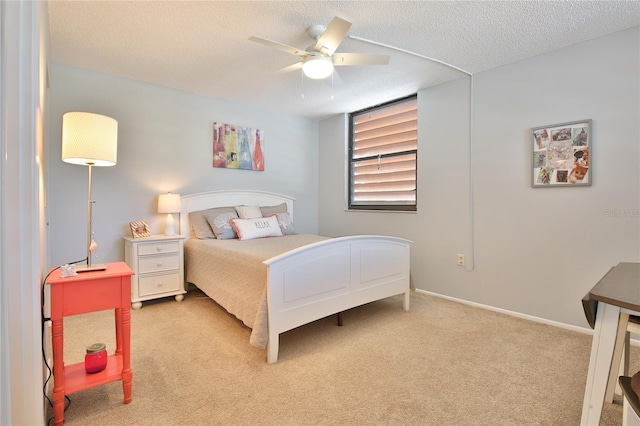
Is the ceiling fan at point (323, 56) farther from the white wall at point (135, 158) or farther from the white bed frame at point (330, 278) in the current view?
the white wall at point (135, 158)

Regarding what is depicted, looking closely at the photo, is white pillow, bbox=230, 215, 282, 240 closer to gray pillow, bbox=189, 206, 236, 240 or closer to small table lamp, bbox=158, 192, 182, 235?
gray pillow, bbox=189, 206, 236, 240

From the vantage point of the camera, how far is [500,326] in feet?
8.47

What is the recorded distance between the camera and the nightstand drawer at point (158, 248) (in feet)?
9.76

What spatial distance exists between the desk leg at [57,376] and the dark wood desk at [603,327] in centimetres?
214

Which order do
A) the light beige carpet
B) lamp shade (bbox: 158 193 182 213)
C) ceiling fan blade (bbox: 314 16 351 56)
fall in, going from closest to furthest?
the light beige carpet, ceiling fan blade (bbox: 314 16 351 56), lamp shade (bbox: 158 193 182 213)

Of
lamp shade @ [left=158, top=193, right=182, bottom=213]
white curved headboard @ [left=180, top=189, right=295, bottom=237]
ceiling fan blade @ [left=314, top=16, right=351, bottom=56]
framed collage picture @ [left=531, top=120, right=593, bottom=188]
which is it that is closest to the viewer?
ceiling fan blade @ [left=314, top=16, right=351, bottom=56]

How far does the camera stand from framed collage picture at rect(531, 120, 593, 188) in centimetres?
243

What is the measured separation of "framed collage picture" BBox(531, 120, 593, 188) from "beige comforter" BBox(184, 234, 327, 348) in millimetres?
2150

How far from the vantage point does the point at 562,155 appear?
255 centimetres

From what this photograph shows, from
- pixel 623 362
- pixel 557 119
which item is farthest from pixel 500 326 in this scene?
pixel 557 119

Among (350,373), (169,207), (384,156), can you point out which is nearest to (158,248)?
(169,207)

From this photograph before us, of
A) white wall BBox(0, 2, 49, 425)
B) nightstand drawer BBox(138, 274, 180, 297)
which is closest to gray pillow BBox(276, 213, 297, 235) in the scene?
nightstand drawer BBox(138, 274, 180, 297)

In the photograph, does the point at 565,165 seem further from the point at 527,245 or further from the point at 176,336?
the point at 176,336

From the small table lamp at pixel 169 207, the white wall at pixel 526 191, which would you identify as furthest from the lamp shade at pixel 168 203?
the white wall at pixel 526 191
